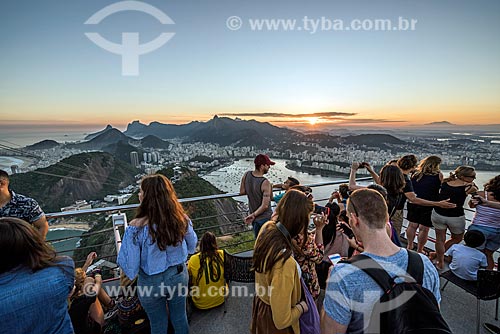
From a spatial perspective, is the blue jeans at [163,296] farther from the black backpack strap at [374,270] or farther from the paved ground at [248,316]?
the black backpack strap at [374,270]

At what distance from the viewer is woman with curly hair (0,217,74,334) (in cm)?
99

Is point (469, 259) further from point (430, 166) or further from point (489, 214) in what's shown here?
point (430, 166)

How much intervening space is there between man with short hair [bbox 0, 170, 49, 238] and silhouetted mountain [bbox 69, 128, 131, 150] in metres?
14.3

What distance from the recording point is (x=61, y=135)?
12.2m

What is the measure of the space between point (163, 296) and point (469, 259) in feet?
9.25

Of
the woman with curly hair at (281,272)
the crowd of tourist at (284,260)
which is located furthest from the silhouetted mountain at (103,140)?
the woman with curly hair at (281,272)

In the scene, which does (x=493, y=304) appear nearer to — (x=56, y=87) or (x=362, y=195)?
(x=362, y=195)

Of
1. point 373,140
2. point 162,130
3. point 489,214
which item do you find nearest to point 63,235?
point 489,214

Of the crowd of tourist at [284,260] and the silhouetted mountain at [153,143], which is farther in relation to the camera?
the silhouetted mountain at [153,143]

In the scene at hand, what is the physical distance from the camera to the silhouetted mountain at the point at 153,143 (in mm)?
16923

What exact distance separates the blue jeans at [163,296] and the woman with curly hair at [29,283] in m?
0.54

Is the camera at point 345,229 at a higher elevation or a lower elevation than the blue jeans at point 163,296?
higher

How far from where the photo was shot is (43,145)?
11297 millimetres

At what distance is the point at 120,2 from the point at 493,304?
243 inches
